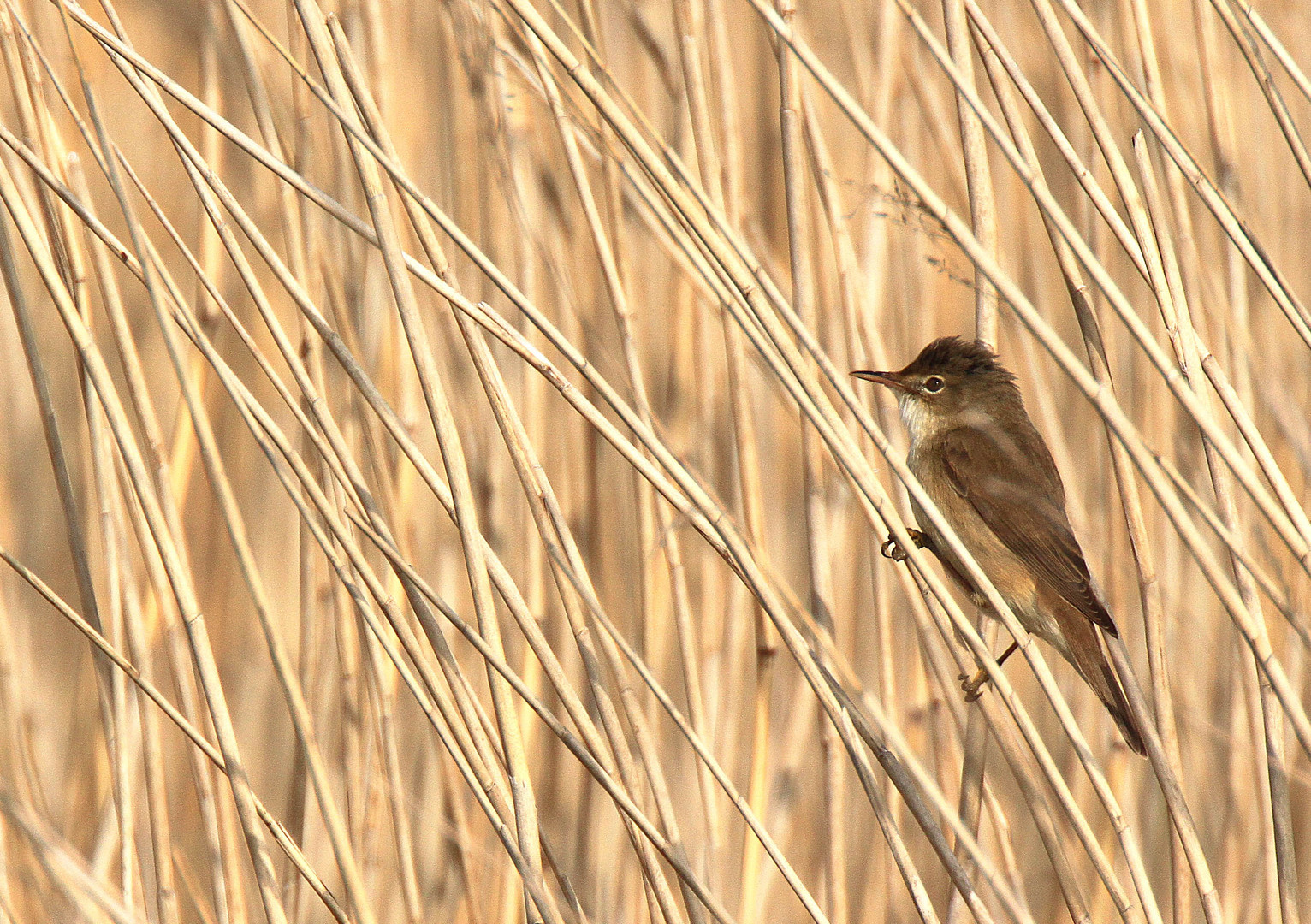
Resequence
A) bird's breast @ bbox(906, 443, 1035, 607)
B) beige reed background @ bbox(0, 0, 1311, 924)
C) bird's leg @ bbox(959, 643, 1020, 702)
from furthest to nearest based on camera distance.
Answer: bird's breast @ bbox(906, 443, 1035, 607)
bird's leg @ bbox(959, 643, 1020, 702)
beige reed background @ bbox(0, 0, 1311, 924)

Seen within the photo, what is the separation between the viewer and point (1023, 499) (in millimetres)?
1653

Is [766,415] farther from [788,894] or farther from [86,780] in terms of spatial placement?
[86,780]

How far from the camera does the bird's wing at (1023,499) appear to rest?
61.1 inches

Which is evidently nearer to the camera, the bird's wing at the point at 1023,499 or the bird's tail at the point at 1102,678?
the bird's tail at the point at 1102,678

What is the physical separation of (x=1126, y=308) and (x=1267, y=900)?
0.89m

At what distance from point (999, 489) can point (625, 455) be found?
30.5 inches

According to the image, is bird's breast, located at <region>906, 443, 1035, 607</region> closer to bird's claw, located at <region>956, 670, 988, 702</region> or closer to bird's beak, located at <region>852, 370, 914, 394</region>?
bird's beak, located at <region>852, 370, 914, 394</region>

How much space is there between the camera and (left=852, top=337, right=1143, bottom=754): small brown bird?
153 cm

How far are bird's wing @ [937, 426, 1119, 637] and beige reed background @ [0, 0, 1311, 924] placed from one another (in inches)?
4.7

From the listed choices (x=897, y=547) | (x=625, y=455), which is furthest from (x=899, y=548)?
(x=625, y=455)

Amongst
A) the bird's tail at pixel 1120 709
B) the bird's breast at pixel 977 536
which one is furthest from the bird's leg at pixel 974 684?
the bird's breast at pixel 977 536

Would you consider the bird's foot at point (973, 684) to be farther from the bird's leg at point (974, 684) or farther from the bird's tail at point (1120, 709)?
the bird's tail at point (1120, 709)

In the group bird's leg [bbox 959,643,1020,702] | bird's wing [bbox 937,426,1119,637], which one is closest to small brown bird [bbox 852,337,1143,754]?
bird's wing [bbox 937,426,1119,637]

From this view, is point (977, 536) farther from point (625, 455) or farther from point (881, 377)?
point (625, 455)
